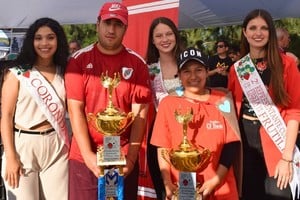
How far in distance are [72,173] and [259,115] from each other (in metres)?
1.14

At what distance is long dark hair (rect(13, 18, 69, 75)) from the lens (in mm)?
2795

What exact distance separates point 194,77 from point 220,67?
278cm

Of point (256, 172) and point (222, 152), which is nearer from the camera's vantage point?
point (222, 152)

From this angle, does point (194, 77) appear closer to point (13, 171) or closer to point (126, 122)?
point (126, 122)

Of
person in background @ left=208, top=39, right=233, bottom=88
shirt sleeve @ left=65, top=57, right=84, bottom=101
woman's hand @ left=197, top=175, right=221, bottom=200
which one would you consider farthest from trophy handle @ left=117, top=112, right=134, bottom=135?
person in background @ left=208, top=39, right=233, bottom=88

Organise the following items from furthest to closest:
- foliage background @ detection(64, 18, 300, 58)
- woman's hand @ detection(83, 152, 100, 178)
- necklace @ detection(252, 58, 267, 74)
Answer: foliage background @ detection(64, 18, 300, 58), necklace @ detection(252, 58, 267, 74), woman's hand @ detection(83, 152, 100, 178)

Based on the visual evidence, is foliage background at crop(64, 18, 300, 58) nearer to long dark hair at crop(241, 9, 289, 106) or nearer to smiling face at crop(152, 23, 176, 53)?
smiling face at crop(152, 23, 176, 53)

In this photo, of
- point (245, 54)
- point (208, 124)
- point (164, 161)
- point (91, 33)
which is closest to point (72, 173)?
point (164, 161)

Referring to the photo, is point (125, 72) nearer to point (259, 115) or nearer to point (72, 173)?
point (72, 173)

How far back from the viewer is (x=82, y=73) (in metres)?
2.57

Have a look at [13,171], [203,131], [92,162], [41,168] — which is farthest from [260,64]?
[13,171]

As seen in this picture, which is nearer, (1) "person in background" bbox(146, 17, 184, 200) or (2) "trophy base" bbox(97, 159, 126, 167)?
(2) "trophy base" bbox(97, 159, 126, 167)

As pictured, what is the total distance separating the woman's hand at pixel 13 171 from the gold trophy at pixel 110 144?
0.48 meters

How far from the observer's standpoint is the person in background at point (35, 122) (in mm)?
2707
